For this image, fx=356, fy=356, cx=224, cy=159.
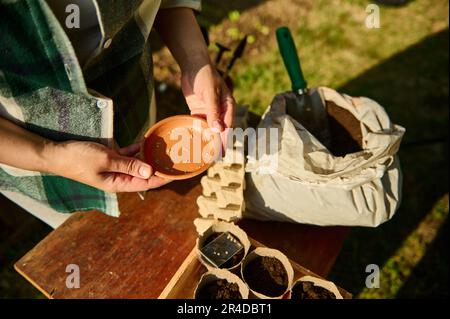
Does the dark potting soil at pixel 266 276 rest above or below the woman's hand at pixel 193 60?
below

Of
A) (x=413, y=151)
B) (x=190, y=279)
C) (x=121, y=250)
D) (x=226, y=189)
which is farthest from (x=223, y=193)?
(x=413, y=151)

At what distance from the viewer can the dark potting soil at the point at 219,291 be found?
1182 millimetres

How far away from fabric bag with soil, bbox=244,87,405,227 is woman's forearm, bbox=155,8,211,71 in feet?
1.32

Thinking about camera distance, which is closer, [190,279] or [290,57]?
[190,279]

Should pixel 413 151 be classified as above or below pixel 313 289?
below

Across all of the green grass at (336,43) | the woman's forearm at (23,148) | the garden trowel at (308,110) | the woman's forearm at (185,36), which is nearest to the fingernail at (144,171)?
the woman's forearm at (23,148)

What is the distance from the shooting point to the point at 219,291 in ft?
3.93

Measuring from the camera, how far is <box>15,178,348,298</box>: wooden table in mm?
1445

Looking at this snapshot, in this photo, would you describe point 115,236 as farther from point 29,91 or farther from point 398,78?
point 398,78

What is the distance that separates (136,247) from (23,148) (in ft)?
2.13

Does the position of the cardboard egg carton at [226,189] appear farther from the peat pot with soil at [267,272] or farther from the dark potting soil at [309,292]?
the dark potting soil at [309,292]

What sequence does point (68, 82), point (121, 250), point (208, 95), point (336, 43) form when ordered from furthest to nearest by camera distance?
point (336, 43), point (121, 250), point (208, 95), point (68, 82)

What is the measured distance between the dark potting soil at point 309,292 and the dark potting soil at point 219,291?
0.63 ft

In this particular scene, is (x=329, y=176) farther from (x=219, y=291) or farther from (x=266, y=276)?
(x=219, y=291)
